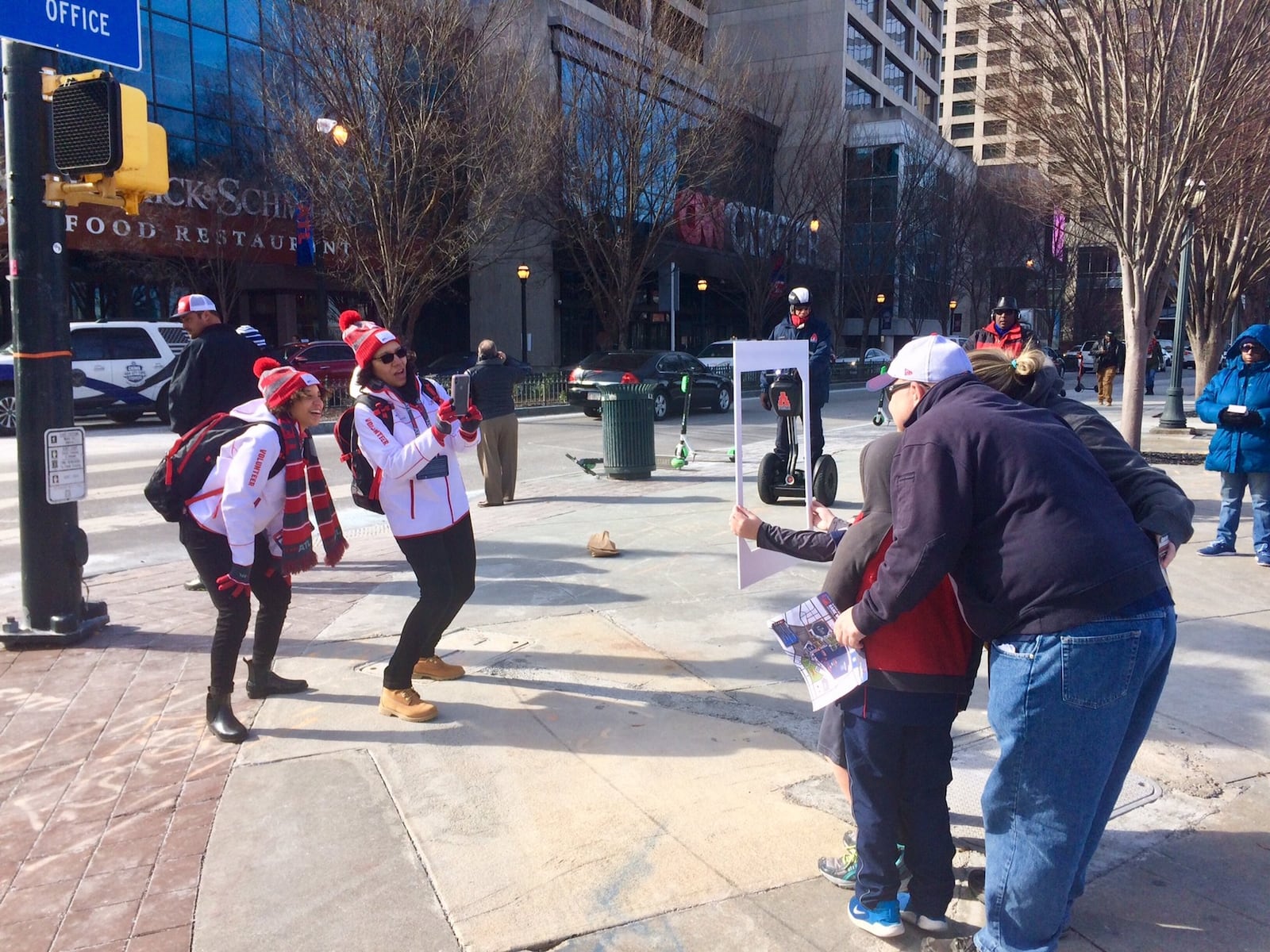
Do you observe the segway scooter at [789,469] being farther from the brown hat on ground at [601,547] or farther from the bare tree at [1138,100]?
the bare tree at [1138,100]

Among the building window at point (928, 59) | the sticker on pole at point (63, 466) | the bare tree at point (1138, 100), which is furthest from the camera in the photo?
the building window at point (928, 59)

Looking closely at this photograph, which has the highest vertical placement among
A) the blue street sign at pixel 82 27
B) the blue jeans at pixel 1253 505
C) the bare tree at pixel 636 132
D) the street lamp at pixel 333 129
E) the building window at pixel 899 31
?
the building window at pixel 899 31

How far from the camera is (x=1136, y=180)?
10883mm

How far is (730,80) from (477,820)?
24.8 m

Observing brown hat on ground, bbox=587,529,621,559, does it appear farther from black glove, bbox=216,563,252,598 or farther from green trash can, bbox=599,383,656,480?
green trash can, bbox=599,383,656,480

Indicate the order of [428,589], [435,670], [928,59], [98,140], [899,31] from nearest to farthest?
1. [428,589]
2. [435,670]
3. [98,140]
4. [899,31]
5. [928,59]

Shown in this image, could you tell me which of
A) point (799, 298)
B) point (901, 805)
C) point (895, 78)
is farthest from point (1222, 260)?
point (895, 78)

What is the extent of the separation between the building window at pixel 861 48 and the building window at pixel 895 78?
114 centimetres

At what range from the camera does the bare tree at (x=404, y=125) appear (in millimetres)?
18859

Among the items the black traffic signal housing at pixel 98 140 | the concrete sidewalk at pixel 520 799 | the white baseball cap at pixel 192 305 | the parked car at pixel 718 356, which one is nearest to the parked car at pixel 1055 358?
the concrete sidewalk at pixel 520 799

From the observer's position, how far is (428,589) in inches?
173

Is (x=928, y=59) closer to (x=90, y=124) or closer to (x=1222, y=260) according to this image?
(x=1222, y=260)

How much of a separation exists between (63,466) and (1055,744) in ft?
17.0

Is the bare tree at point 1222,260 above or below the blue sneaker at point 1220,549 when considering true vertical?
above
